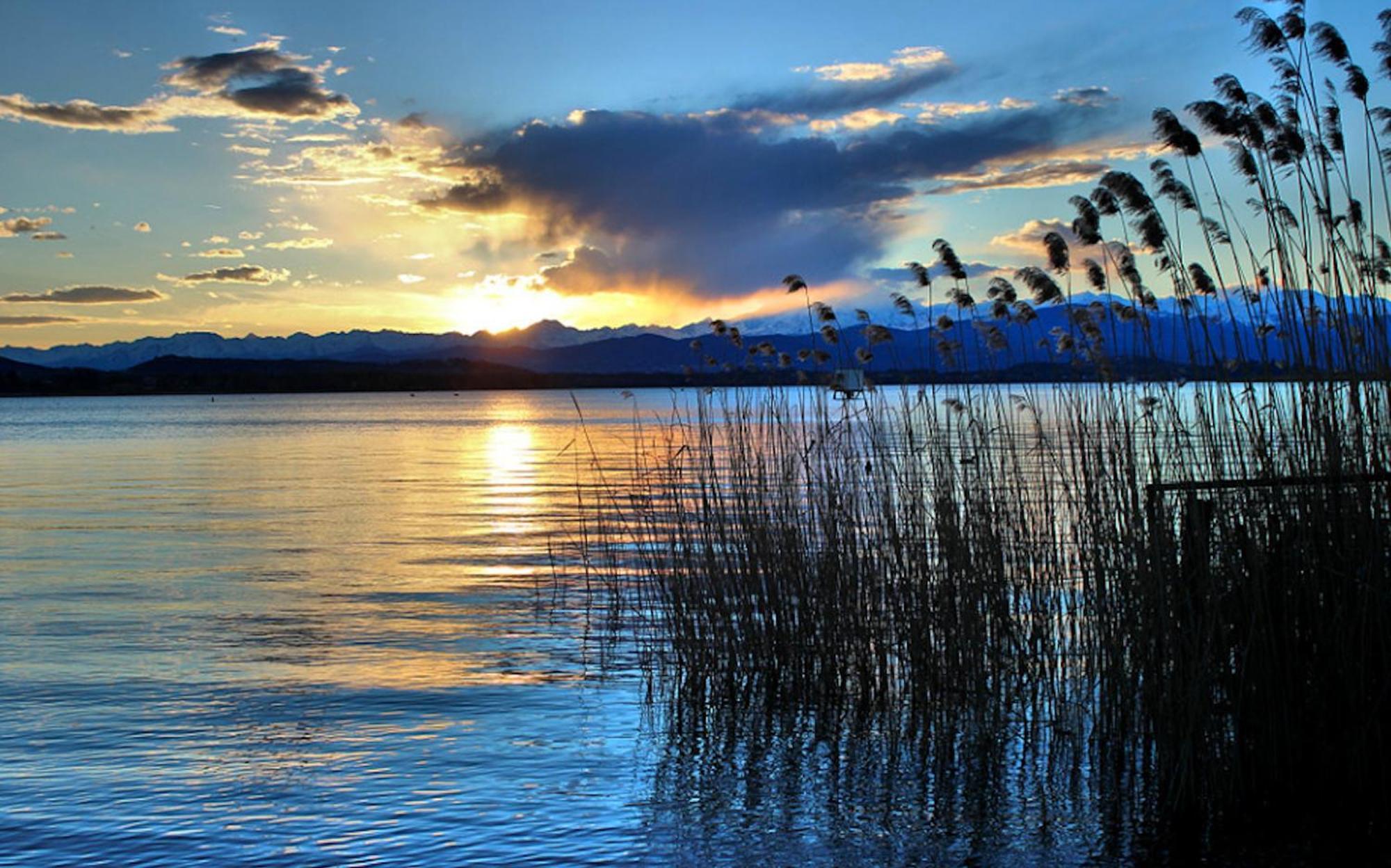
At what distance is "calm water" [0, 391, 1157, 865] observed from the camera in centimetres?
678

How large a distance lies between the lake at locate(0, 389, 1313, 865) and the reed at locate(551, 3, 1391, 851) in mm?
658

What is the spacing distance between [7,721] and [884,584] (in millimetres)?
7115

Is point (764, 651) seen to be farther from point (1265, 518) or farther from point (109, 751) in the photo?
point (109, 751)

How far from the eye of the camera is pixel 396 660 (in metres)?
11.6

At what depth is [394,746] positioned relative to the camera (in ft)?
28.6

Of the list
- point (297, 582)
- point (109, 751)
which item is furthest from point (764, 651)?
point (297, 582)

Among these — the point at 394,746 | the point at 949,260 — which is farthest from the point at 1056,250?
the point at 394,746

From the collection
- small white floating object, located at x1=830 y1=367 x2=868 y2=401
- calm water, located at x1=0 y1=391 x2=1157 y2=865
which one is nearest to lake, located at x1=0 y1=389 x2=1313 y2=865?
calm water, located at x1=0 y1=391 x2=1157 y2=865

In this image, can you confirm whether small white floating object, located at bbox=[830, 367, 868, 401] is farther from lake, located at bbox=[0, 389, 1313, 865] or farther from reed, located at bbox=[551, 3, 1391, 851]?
lake, located at bbox=[0, 389, 1313, 865]

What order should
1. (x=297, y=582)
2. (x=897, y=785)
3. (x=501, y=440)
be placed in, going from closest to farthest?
1. (x=897, y=785)
2. (x=297, y=582)
3. (x=501, y=440)

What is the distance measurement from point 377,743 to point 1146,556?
5.68 metres

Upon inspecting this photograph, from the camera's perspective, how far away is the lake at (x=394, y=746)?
678 centimetres

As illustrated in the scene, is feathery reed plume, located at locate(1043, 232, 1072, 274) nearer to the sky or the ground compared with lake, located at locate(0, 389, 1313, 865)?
nearer to the sky

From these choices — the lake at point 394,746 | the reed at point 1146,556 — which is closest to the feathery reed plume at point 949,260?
the reed at point 1146,556
